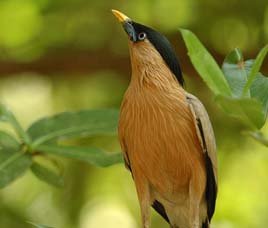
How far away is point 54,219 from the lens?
556cm

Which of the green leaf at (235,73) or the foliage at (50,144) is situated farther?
the foliage at (50,144)

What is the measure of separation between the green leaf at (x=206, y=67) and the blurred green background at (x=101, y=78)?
2.61 m

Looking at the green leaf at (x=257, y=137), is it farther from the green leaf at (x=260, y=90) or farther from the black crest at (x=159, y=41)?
the black crest at (x=159, y=41)

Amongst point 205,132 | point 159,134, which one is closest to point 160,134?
point 159,134

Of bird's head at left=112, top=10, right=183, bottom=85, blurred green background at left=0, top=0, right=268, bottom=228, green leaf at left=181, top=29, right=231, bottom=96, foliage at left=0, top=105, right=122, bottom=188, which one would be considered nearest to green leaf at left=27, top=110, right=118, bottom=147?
foliage at left=0, top=105, right=122, bottom=188

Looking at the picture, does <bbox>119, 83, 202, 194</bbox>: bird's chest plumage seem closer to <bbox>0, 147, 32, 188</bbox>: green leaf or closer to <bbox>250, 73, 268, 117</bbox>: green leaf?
<bbox>0, 147, 32, 188</bbox>: green leaf

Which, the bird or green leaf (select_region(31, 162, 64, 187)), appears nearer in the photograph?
the bird

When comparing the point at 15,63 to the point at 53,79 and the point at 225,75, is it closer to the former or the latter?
the point at 53,79

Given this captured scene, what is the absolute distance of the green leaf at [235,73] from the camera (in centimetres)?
244

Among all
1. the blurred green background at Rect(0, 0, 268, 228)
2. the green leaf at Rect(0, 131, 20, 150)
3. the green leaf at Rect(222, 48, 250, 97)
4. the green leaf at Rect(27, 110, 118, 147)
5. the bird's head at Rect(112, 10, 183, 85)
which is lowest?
the blurred green background at Rect(0, 0, 268, 228)

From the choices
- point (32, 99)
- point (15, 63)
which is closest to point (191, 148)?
point (15, 63)

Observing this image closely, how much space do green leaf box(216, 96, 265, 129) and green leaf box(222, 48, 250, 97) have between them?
0.40 ft

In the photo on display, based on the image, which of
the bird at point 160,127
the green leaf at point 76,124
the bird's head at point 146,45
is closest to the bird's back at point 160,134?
the bird at point 160,127

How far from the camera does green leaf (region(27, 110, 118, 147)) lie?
137 inches
